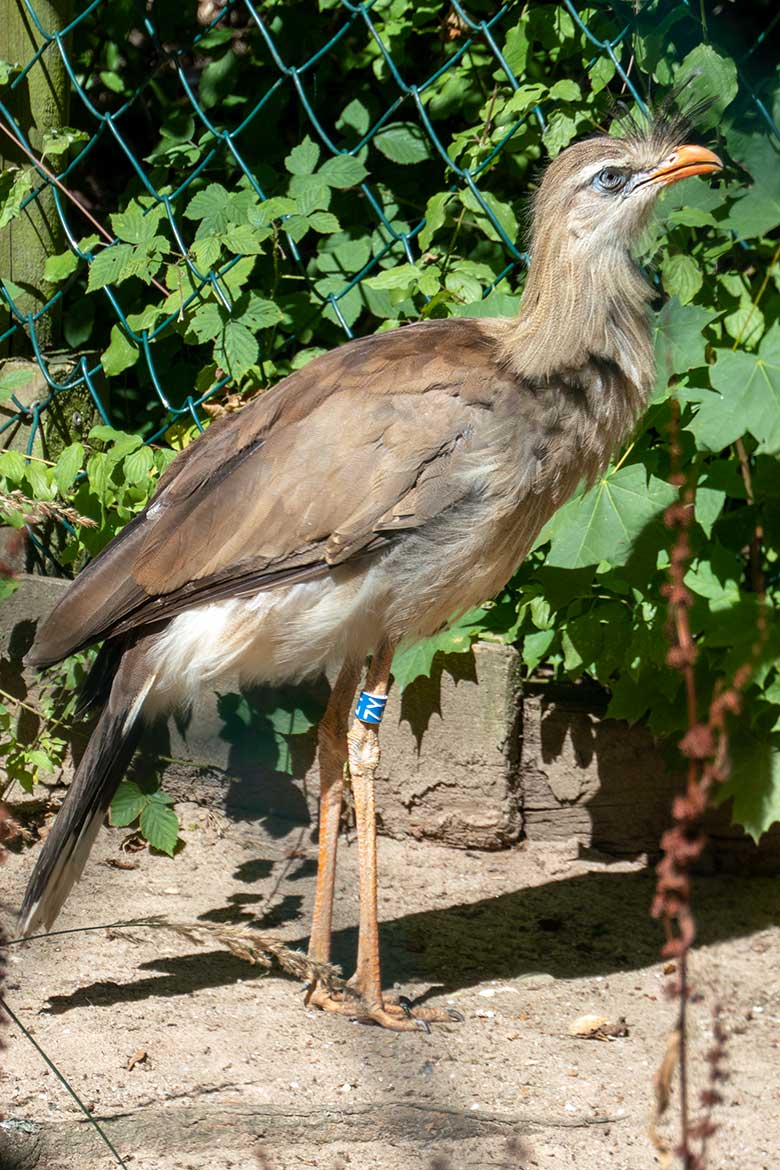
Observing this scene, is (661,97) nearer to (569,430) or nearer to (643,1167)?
(569,430)

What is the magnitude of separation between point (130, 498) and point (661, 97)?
60.6 inches

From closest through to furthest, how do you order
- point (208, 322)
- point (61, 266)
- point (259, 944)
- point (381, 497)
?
point (259, 944) < point (381, 497) < point (208, 322) < point (61, 266)

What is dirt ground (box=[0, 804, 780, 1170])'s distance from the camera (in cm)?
214

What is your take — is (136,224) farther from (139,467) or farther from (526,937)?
(526,937)

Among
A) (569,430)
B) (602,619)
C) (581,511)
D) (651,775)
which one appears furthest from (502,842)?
(569,430)

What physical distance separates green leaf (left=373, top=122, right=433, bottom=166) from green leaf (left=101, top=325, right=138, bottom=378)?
840 mm

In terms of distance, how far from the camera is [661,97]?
2.88 m

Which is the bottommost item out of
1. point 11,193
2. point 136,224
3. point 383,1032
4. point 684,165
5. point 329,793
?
point 383,1032

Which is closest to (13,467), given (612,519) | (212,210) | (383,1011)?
(212,210)

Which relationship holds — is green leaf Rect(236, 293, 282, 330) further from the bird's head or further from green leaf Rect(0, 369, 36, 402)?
the bird's head

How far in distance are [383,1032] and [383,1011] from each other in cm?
5

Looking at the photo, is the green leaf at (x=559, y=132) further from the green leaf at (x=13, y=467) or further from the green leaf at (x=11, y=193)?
the green leaf at (x=13, y=467)

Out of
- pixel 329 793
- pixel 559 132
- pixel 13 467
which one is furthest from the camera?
pixel 13 467

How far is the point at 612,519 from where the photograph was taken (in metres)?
2.79
